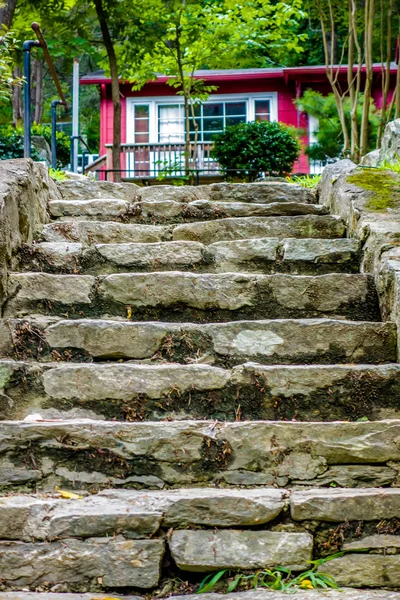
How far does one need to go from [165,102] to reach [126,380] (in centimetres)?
1501

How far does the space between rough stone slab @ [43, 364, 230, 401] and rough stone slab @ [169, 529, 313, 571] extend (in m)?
0.64

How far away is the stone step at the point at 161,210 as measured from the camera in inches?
168

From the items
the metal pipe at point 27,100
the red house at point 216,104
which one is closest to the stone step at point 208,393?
the metal pipe at point 27,100

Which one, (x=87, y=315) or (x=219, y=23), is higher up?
(x=219, y=23)

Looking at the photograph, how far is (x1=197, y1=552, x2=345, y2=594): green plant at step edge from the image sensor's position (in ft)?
6.35

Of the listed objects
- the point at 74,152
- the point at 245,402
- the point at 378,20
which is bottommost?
the point at 245,402

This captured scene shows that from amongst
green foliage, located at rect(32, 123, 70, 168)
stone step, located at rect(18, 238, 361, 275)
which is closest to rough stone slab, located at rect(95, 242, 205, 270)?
stone step, located at rect(18, 238, 361, 275)

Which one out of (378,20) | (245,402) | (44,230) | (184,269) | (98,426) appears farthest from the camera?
(378,20)

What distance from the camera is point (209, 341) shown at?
286 cm

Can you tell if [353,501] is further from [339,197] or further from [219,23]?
→ [219,23]

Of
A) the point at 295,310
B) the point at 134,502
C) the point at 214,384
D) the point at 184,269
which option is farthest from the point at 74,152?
the point at 134,502

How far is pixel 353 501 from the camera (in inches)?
80.9

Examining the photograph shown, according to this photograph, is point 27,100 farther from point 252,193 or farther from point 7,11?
point 7,11

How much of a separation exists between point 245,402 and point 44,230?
179cm
